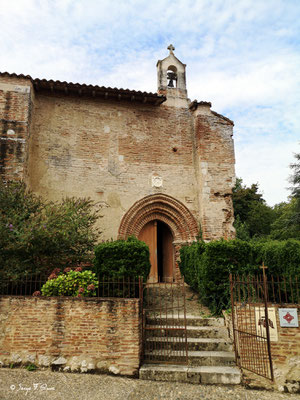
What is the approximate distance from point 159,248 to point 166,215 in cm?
186

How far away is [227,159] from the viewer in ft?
40.0

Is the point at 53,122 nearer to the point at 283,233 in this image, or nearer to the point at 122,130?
the point at 122,130

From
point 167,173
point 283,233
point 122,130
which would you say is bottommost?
point 283,233

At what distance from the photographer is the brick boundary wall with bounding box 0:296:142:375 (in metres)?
5.79

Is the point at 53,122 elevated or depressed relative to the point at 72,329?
elevated

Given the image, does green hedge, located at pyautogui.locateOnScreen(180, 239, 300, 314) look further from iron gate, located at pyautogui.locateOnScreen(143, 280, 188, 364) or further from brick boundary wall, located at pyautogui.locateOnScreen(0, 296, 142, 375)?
brick boundary wall, located at pyautogui.locateOnScreen(0, 296, 142, 375)

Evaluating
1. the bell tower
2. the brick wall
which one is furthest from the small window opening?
the brick wall

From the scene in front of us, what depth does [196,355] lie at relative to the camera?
5.94 metres

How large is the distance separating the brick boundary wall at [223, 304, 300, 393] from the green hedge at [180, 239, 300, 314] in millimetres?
1717

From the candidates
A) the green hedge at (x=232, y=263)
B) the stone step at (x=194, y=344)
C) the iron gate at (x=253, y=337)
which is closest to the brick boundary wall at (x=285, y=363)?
the iron gate at (x=253, y=337)

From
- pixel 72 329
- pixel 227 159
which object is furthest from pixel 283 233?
pixel 72 329

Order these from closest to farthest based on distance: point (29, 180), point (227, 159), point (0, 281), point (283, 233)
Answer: point (0, 281)
point (29, 180)
point (227, 159)
point (283, 233)

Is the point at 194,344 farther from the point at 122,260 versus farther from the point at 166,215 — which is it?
the point at 166,215

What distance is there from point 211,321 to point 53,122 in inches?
345
